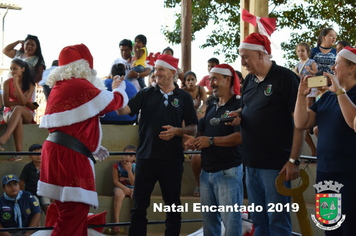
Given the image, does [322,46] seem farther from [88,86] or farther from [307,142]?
[88,86]

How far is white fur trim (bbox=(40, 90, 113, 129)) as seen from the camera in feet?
11.2

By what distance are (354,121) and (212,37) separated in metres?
11.9

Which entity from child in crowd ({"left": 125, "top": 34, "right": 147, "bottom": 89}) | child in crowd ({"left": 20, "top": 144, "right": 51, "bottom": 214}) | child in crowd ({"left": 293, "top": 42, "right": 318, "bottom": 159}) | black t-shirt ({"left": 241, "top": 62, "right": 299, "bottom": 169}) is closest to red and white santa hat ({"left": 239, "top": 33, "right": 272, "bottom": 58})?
black t-shirt ({"left": 241, "top": 62, "right": 299, "bottom": 169})

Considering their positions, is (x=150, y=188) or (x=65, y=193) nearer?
(x=65, y=193)

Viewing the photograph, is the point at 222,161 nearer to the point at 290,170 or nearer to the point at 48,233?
the point at 290,170

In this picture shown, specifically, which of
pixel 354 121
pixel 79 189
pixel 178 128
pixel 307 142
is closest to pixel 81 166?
pixel 79 189

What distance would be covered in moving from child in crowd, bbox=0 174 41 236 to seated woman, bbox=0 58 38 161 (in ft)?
2.97

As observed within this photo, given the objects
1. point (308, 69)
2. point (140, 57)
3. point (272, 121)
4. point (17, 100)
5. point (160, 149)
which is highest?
point (140, 57)

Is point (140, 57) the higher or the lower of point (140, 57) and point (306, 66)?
the higher

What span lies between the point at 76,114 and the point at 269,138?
1.50m

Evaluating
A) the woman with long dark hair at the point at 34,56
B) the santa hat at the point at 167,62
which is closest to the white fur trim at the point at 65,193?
the santa hat at the point at 167,62

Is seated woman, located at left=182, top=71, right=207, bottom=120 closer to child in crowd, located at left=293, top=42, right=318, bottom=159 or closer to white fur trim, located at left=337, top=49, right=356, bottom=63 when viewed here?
child in crowd, located at left=293, top=42, right=318, bottom=159

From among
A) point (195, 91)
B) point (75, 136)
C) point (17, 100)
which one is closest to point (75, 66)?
point (75, 136)

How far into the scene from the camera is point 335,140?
9.35 feet
